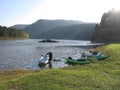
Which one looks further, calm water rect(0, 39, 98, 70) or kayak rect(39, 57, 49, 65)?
kayak rect(39, 57, 49, 65)

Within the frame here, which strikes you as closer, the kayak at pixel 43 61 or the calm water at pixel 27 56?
the calm water at pixel 27 56

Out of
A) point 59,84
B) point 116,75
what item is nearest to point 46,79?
point 59,84

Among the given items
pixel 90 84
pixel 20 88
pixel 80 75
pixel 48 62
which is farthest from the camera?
pixel 48 62

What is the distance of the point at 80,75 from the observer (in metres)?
23.0

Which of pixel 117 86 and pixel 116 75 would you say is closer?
pixel 117 86

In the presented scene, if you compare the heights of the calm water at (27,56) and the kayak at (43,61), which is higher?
the kayak at (43,61)

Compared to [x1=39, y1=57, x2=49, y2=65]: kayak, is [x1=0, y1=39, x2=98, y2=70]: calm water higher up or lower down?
lower down

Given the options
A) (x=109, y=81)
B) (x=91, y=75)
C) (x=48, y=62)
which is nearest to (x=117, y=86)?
(x=109, y=81)

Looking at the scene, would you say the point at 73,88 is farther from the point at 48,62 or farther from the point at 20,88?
the point at 48,62

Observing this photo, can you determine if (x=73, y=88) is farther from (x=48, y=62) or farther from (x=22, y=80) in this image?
(x=48, y=62)

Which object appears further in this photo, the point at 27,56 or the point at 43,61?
the point at 27,56

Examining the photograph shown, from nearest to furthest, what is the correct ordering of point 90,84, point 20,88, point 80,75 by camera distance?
1. point 20,88
2. point 90,84
3. point 80,75

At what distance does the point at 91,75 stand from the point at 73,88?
426 cm

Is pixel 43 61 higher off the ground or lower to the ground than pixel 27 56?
higher
